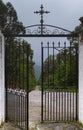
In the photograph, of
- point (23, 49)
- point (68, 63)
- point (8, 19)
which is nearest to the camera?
point (23, 49)

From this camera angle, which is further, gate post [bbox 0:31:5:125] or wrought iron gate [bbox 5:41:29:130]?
wrought iron gate [bbox 5:41:29:130]

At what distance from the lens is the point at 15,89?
13805 mm

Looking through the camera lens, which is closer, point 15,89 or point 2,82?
point 2,82

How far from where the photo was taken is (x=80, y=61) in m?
13.4

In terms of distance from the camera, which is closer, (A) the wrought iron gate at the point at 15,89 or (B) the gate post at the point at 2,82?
(B) the gate post at the point at 2,82

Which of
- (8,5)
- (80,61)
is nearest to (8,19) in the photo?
(8,5)

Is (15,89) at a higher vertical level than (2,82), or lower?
lower

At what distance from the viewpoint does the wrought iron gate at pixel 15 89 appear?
1326 centimetres

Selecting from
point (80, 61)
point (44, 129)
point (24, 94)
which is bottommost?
point (44, 129)

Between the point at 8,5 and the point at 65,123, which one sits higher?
the point at 8,5

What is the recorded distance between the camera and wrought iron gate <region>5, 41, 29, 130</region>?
13.3m

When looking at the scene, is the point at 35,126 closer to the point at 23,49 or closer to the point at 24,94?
the point at 24,94

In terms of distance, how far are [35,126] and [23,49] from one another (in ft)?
7.02

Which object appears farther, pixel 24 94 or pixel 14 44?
pixel 14 44
